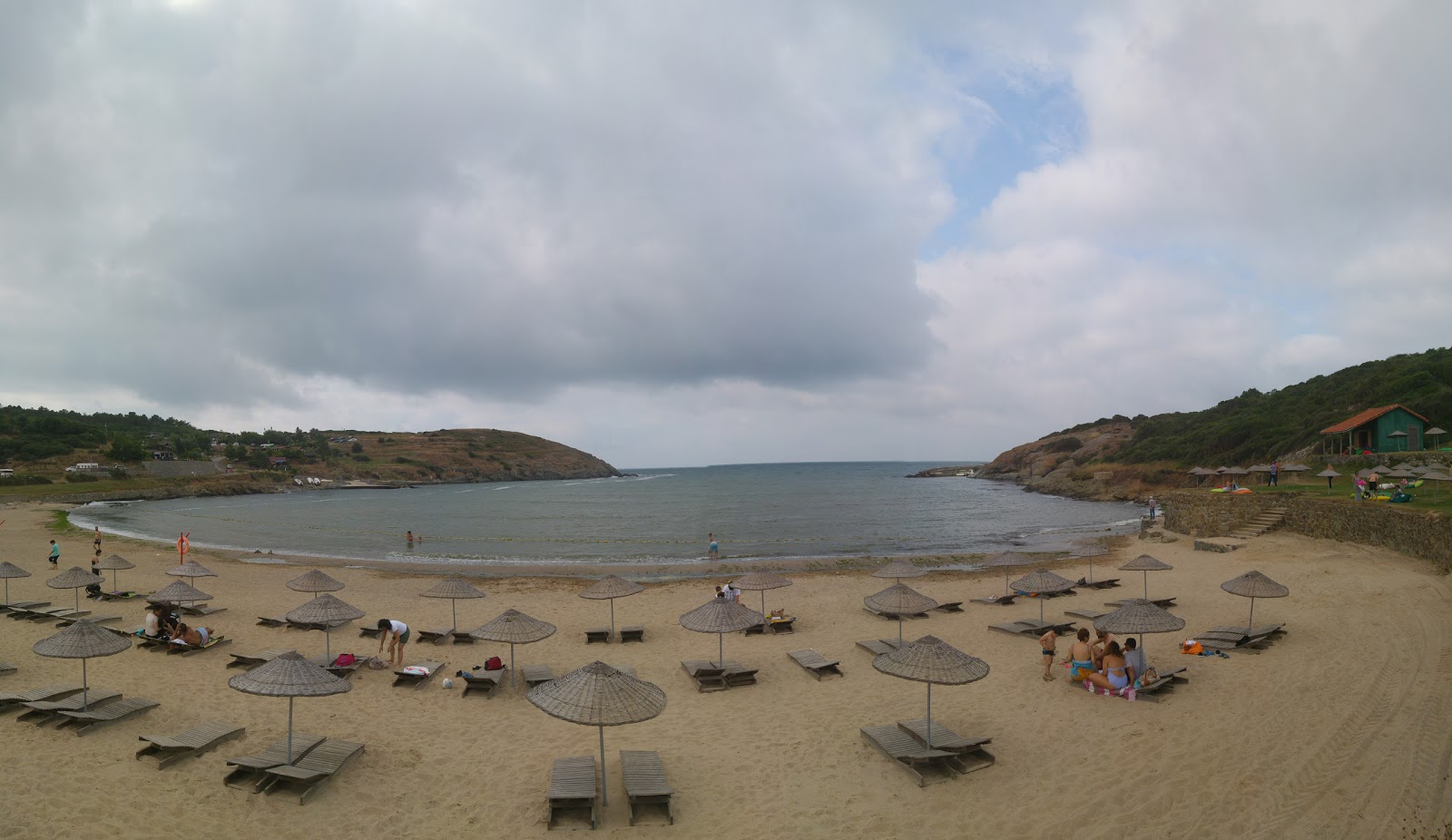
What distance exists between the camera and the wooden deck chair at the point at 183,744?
889 centimetres

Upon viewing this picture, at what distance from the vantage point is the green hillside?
4662cm

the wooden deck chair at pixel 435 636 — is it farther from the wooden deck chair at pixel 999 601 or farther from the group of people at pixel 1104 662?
the wooden deck chair at pixel 999 601

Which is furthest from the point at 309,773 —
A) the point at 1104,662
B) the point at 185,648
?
the point at 1104,662

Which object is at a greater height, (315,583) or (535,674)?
(315,583)

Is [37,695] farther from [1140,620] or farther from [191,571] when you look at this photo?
[1140,620]

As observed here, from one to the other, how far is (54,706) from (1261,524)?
40193 mm

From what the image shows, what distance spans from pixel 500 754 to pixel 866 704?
241 inches

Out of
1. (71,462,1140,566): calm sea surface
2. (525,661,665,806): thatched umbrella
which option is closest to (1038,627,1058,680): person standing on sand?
(525,661,665,806): thatched umbrella

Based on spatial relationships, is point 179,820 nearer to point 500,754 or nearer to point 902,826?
point 500,754

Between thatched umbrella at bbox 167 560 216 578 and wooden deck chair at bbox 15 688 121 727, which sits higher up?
thatched umbrella at bbox 167 560 216 578

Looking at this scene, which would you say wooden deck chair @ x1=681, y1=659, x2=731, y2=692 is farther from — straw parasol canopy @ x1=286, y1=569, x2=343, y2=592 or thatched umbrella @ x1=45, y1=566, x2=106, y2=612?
thatched umbrella @ x1=45, y1=566, x2=106, y2=612

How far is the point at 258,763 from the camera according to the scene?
27.4 ft

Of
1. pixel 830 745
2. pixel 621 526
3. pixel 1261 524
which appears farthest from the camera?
pixel 621 526

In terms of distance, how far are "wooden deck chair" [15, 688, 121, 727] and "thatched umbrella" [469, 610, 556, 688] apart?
573 centimetres
